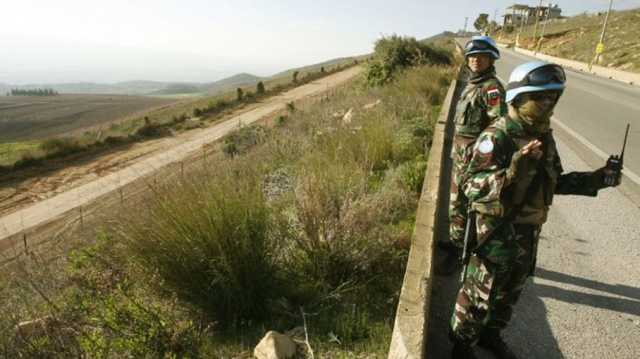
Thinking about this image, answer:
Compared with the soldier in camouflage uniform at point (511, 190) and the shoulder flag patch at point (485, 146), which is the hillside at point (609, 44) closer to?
the soldier in camouflage uniform at point (511, 190)

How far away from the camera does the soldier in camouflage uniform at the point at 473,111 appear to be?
314 centimetres

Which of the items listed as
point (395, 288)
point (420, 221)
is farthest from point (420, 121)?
point (395, 288)

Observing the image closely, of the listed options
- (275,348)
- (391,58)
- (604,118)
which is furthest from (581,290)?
(391,58)

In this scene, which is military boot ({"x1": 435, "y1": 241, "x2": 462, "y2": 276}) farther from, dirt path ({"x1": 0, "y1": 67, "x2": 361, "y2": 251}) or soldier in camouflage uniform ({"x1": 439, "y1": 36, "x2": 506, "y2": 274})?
dirt path ({"x1": 0, "y1": 67, "x2": 361, "y2": 251})

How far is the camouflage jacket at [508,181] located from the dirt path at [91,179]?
617 centimetres

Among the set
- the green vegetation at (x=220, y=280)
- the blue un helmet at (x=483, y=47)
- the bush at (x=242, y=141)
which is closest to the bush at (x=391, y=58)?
the bush at (x=242, y=141)

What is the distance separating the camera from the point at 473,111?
3.28 meters

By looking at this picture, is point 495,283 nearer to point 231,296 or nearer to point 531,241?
point 531,241

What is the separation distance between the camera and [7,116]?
55094 mm

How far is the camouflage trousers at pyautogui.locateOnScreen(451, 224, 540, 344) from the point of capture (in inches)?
79.5

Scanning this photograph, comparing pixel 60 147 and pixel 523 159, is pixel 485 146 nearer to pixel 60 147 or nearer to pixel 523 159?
pixel 523 159

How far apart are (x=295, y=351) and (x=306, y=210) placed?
1.05 m

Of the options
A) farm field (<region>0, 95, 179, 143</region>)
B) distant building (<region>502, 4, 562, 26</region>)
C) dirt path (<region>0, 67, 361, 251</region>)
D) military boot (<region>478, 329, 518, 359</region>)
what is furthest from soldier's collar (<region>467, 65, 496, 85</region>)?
distant building (<region>502, 4, 562, 26</region>)

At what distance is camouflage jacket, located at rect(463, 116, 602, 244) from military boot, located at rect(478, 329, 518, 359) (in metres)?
0.73
